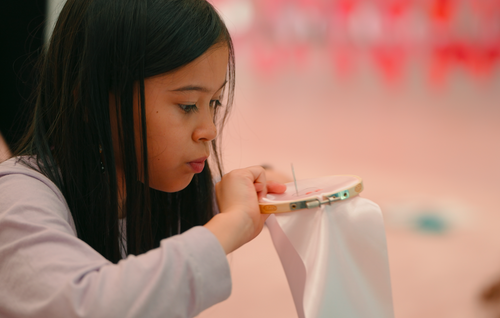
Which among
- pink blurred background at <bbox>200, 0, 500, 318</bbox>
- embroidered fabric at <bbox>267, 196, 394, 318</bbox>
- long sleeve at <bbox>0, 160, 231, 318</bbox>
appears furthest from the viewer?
pink blurred background at <bbox>200, 0, 500, 318</bbox>

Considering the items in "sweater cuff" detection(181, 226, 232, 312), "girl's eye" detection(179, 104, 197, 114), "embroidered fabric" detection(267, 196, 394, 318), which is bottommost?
"embroidered fabric" detection(267, 196, 394, 318)

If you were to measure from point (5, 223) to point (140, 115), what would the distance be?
198 mm

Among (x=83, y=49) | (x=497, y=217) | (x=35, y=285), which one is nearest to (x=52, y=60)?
(x=83, y=49)

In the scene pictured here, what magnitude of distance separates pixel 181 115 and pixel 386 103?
129 cm

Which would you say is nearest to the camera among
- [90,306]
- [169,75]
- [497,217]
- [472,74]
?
[90,306]

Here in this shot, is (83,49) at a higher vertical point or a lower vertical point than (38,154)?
higher

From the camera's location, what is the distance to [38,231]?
420 mm

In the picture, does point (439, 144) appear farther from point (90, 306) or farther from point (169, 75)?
point (90, 306)

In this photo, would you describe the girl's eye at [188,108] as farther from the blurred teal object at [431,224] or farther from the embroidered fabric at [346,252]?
the blurred teal object at [431,224]

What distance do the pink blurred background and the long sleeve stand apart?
918mm

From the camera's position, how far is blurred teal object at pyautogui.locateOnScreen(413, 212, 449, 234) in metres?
1.37

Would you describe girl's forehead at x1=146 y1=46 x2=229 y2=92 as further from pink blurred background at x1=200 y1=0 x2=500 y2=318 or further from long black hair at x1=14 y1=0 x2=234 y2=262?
pink blurred background at x1=200 y1=0 x2=500 y2=318

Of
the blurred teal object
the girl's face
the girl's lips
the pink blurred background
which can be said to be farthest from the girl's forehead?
the blurred teal object

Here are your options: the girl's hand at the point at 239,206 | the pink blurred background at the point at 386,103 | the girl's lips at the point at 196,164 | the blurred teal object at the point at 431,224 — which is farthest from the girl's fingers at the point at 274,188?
the blurred teal object at the point at 431,224
